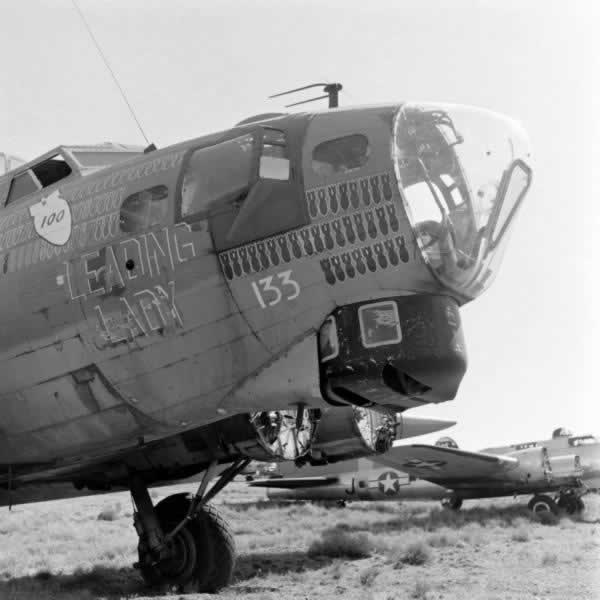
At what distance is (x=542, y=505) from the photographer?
27344 millimetres

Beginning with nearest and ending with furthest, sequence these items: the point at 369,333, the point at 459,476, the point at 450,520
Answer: the point at 369,333, the point at 450,520, the point at 459,476

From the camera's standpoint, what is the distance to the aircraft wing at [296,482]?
98.6 feet

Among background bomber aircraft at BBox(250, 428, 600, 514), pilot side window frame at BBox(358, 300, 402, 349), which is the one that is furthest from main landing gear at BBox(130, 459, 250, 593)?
background bomber aircraft at BBox(250, 428, 600, 514)

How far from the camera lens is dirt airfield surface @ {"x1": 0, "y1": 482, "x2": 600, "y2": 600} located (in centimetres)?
1188

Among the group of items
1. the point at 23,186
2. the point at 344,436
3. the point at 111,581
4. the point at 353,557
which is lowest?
the point at 353,557

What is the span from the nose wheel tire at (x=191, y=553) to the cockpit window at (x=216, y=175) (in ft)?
15.3

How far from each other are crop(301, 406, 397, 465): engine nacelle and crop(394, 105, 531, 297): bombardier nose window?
A: 5531mm

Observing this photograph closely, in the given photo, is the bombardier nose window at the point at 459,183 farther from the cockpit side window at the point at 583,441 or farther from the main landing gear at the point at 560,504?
the cockpit side window at the point at 583,441

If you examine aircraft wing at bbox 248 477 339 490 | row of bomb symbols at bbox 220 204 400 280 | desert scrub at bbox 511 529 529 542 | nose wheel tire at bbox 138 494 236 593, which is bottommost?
aircraft wing at bbox 248 477 339 490

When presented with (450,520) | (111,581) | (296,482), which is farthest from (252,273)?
(296,482)

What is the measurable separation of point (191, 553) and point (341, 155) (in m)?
5.79

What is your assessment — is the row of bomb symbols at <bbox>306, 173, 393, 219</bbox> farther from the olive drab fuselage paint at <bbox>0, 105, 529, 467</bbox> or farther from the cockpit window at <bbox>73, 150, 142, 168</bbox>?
the cockpit window at <bbox>73, 150, 142, 168</bbox>

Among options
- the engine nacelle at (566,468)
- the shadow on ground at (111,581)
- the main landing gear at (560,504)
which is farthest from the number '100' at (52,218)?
the engine nacelle at (566,468)

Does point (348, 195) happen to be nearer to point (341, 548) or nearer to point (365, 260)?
point (365, 260)
